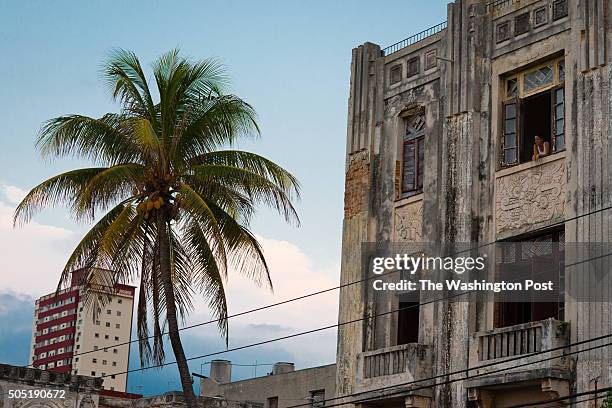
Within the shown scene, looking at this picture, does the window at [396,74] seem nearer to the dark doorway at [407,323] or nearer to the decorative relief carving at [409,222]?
the decorative relief carving at [409,222]

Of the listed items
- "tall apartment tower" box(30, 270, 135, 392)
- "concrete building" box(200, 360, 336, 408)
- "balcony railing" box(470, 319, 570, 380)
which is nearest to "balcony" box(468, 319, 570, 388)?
"balcony railing" box(470, 319, 570, 380)

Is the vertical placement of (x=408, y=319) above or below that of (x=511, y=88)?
below

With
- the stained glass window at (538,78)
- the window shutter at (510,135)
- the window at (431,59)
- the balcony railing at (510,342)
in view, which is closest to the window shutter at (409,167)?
the window at (431,59)

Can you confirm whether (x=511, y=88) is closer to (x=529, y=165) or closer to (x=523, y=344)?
(x=529, y=165)

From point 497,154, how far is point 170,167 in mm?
7445

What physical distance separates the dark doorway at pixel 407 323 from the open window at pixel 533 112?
4.09 m

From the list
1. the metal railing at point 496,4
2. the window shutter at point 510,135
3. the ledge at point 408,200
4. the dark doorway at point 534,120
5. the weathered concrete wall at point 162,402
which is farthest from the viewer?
the weathered concrete wall at point 162,402

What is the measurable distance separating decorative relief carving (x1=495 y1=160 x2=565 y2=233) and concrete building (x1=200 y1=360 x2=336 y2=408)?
21.2 metres

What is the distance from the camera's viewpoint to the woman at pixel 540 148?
26.0 metres

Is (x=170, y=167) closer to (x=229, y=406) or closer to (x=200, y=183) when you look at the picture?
(x=200, y=183)

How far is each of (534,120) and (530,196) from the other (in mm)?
1971

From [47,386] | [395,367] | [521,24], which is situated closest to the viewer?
[521,24]

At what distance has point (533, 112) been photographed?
88.9 feet

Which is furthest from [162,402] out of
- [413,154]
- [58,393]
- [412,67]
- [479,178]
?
[479,178]
